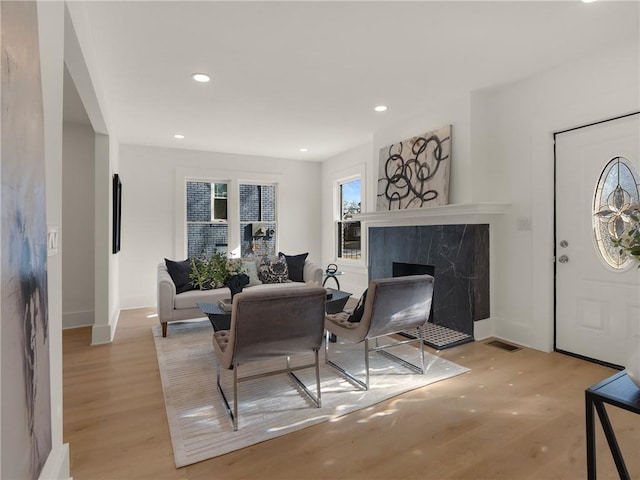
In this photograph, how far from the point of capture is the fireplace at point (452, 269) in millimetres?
3664

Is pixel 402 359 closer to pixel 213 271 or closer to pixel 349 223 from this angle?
pixel 213 271

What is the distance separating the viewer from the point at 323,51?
2.80m

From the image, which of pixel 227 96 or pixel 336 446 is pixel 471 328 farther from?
pixel 227 96

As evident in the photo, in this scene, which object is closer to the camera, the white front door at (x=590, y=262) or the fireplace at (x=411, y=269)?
the white front door at (x=590, y=262)

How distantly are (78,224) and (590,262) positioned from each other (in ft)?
18.5

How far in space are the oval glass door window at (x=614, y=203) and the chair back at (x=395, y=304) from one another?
1529mm

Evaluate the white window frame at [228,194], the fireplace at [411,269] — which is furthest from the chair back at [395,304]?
the white window frame at [228,194]

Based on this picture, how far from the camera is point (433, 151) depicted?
13.2 ft

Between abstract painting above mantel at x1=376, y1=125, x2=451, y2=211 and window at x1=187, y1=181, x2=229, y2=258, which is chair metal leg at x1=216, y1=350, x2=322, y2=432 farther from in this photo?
window at x1=187, y1=181, x2=229, y2=258

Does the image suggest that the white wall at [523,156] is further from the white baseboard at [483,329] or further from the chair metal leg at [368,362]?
the chair metal leg at [368,362]

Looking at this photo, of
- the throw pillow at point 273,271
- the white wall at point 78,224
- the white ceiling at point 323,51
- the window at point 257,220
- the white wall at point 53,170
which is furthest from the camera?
the window at point 257,220

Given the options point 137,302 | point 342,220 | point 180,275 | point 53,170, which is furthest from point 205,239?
point 53,170

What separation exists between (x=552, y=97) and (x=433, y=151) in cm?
120

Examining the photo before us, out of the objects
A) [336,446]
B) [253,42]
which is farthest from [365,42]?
[336,446]
